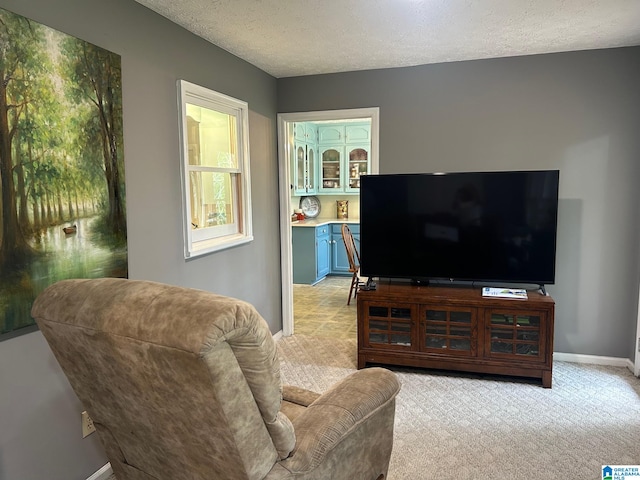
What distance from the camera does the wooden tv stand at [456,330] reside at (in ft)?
10.4

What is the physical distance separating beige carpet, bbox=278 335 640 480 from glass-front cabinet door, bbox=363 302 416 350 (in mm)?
256

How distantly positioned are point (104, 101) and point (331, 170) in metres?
5.22

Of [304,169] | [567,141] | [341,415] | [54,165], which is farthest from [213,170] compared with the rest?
[304,169]

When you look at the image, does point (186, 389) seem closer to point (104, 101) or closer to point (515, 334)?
point (104, 101)

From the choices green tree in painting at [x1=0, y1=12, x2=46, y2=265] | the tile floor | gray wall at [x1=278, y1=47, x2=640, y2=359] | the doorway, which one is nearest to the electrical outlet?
green tree in painting at [x1=0, y1=12, x2=46, y2=265]

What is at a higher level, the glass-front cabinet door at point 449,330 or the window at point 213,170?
the window at point 213,170

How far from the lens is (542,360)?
10.4 feet

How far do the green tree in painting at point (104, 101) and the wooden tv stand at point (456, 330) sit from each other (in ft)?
6.21

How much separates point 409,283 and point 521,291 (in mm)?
842

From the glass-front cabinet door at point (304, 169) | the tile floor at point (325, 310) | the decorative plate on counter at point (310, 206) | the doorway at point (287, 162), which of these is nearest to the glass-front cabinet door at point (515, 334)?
the tile floor at point (325, 310)

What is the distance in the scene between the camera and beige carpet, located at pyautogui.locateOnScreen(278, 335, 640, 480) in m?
2.29

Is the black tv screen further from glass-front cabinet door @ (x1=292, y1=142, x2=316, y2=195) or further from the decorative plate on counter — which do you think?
the decorative plate on counter

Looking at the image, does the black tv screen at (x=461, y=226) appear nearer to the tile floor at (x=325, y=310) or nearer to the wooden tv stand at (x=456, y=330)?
the wooden tv stand at (x=456, y=330)

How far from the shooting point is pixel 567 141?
3.50 meters
